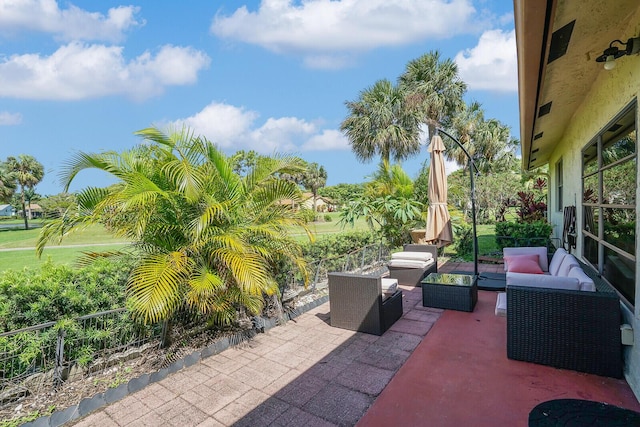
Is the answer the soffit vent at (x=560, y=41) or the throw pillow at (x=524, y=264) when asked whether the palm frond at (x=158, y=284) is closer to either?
the soffit vent at (x=560, y=41)

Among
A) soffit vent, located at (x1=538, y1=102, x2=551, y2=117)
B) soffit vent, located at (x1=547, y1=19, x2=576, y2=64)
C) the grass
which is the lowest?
the grass

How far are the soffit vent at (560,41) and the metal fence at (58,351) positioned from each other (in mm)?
5071

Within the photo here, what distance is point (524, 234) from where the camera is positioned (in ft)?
31.3

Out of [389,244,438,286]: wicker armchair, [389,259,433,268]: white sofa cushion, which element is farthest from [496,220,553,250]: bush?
[389,259,433,268]: white sofa cushion

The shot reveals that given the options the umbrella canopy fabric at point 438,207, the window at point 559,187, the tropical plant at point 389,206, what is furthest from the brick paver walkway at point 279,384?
the window at point 559,187

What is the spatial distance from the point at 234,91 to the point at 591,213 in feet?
67.7

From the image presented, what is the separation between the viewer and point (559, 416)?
73.8 inches

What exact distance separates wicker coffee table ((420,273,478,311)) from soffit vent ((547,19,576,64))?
3.30m

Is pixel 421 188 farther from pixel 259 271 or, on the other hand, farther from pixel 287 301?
pixel 259 271

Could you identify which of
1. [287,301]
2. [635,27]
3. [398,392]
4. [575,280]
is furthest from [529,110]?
[287,301]

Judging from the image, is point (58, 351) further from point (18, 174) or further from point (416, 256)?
point (18, 174)

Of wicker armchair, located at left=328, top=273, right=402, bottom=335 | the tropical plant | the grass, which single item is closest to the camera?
the grass

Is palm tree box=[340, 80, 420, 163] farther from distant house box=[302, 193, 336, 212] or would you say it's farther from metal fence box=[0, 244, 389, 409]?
metal fence box=[0, 244, 389, 409]

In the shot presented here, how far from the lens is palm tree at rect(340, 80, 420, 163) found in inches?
712
